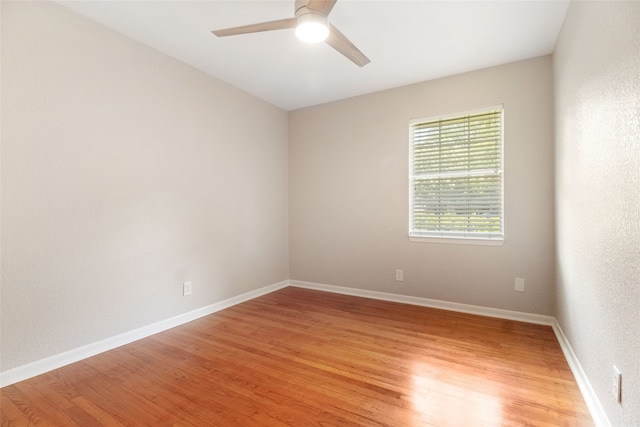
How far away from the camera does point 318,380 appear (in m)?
1.92

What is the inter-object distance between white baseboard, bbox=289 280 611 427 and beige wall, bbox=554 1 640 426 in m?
0.07

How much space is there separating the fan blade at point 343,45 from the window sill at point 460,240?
1.97 metres

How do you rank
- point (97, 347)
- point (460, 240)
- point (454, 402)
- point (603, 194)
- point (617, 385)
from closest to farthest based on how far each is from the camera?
point (617, 385) < point (603, 194) < point (454, 402) < point (97, 347) < point (460, 240)

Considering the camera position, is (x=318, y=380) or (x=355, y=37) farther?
(x=355, y=37)

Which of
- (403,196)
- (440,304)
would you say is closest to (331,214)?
(403,196)

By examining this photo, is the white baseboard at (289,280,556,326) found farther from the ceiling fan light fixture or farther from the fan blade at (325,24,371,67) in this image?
the ceiling fan light fixture

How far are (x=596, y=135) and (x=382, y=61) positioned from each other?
189 cm

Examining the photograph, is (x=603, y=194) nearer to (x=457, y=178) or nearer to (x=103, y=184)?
(x=457, y=178)

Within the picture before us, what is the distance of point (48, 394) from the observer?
1.79 meters

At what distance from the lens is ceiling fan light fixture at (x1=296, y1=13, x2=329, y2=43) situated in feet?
5.99

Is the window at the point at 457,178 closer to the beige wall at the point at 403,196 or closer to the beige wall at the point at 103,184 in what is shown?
the beige wall at the point at 403,196

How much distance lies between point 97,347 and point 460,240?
11.2 ft

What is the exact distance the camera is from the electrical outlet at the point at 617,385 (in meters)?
1.28

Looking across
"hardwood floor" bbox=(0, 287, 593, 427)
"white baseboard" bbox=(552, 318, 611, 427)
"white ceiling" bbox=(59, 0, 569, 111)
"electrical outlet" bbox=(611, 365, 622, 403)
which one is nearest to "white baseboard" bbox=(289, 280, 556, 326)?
"hardwood floor" bbox=(0, 287, 593, 427)
